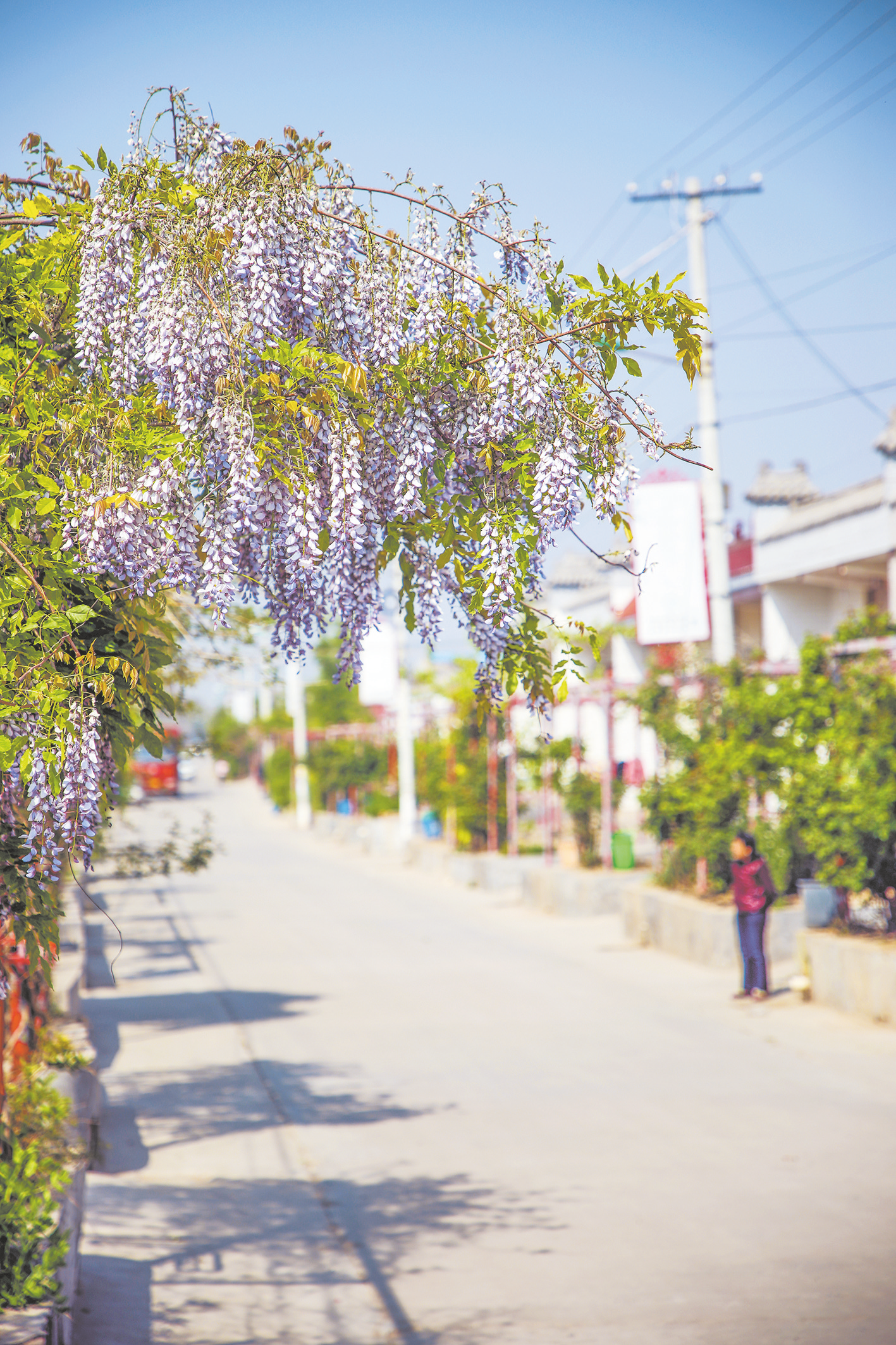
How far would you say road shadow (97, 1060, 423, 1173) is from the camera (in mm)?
8500

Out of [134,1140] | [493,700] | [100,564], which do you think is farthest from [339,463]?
[134,1140]

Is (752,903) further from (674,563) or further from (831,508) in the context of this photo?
(831,508)

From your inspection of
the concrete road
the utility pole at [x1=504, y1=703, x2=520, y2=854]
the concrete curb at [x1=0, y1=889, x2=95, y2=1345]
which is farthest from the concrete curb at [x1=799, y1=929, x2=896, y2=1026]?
the utility pole at [x1=504, y1=703, x2=520, y2=854]

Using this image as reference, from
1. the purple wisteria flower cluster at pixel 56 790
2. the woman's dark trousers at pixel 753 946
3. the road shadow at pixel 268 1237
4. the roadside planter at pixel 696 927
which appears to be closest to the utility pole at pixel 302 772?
the roadside planter at pixel 696 927

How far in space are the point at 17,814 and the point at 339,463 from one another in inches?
A: 49.9

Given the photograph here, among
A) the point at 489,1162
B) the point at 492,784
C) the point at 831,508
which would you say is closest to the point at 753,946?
the point at 489,1162

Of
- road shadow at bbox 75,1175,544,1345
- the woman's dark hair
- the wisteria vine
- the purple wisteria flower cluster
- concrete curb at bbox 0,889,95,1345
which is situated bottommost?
road shadow at bbox 75,1175,544,1345

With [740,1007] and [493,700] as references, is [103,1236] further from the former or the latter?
[740,1007]

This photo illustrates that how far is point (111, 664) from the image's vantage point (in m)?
3.22

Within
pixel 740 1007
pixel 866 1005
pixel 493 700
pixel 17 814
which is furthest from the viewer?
pixel 740 1007

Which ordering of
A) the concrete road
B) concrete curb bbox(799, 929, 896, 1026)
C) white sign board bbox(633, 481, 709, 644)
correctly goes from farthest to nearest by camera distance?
white sign board bbox(633, 481, 709, 644) < concrete curb bbox(799, 929, 896, 1026) < the concrete road

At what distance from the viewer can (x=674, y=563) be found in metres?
13.9

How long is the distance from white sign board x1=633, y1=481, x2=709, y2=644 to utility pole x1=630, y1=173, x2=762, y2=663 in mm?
1615

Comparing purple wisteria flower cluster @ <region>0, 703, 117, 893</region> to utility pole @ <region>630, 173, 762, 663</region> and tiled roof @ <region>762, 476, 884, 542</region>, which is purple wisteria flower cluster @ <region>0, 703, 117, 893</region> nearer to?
utility pole @ <region>630, 173, 762, 663</region>
